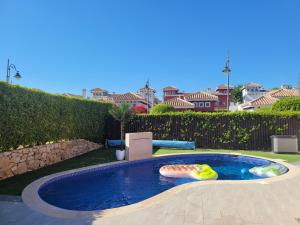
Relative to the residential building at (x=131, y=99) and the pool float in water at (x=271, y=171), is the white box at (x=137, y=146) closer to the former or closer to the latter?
the pool float in water at (x=271, y=171)

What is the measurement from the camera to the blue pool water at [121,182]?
712cm

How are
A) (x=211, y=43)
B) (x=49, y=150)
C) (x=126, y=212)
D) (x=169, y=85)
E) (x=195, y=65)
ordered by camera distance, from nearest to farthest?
(x=126, y=212)
(x=49, y=150)
(x=211, y=43)
(x=195, y=65)
(x=169, y=85)

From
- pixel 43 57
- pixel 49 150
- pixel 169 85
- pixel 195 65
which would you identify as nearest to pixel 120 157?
pixel 49 150

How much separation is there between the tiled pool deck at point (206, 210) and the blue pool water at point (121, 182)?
1543mm

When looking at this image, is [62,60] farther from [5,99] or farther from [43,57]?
[5,99]

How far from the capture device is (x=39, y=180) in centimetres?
817

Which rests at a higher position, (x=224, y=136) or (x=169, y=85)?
(x=169, y=85)

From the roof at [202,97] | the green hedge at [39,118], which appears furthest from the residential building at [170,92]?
the green hedge at [39,118]

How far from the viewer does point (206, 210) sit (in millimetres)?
5223

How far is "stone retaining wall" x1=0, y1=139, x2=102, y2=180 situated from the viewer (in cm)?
874

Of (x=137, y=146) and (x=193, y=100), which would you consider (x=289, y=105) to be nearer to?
(x=137, y=146)

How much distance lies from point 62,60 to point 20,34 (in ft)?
32.0

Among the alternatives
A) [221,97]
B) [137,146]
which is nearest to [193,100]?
[221,97]

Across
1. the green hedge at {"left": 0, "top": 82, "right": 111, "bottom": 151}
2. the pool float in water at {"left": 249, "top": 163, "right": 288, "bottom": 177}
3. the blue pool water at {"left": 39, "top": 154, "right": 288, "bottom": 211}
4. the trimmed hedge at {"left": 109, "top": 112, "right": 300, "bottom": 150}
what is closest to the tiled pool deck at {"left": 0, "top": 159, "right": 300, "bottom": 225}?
the blue pool water at {"left": 39, "top": 154, "right": 288, "bottom": 211}
